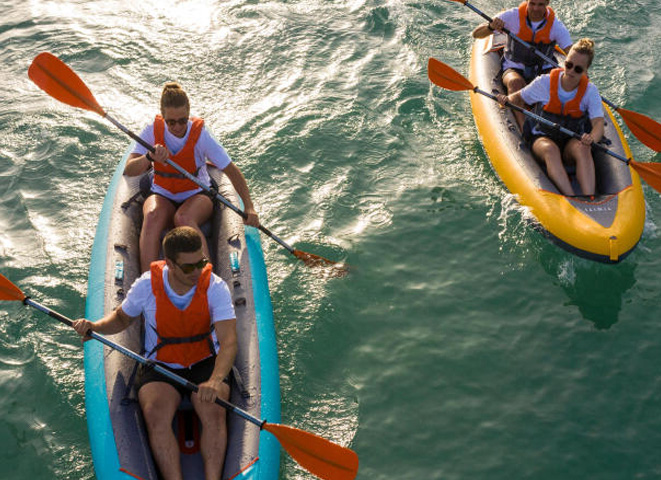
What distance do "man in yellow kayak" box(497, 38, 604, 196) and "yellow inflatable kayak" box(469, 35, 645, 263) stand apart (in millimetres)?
130

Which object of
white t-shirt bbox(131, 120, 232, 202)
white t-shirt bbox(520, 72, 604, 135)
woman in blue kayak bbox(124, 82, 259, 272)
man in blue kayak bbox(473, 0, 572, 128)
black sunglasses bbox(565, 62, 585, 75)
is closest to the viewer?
woman in blue kayak bbox(124, 82, 259, 272)

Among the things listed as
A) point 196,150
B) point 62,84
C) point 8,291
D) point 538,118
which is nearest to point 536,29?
point 538,118

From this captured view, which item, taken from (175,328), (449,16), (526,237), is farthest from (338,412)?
(449,16)

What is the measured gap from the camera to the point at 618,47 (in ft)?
29.2

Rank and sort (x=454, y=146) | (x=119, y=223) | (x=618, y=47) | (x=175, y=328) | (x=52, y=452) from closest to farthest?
(x=175, y=328), (x=52, y=452), (x=119, y=223), (x=454, y=146), (x=618, y=47)

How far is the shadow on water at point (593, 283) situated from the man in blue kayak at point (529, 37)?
7.42ft

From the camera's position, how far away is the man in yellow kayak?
596 cm

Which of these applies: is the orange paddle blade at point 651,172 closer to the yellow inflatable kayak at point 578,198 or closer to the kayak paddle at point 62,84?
the yellow inflatable kayak at point 578,198

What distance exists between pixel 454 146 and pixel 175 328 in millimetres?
4226

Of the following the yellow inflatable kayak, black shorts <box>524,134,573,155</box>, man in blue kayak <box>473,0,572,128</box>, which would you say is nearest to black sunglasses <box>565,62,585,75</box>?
black shorts <box>524,134,573,155</box>

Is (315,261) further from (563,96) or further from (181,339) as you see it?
(563,96)

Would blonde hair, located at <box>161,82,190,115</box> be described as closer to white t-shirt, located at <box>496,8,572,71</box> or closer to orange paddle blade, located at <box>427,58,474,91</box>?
orange paddle blade, located at <box>427,58,474,91</box>

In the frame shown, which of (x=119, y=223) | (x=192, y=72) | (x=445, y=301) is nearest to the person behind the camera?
(x=119, y=223)

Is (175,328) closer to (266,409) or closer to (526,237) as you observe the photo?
(266,409)
